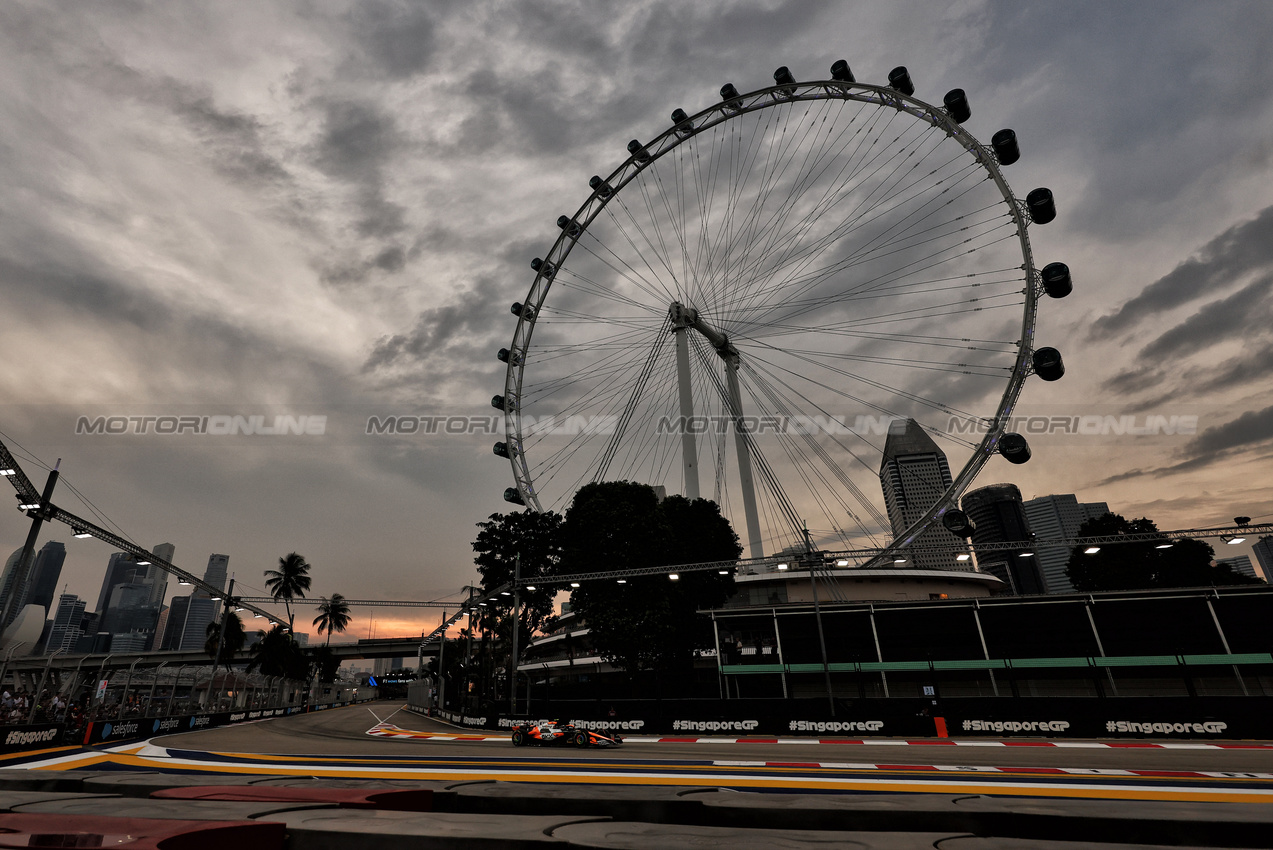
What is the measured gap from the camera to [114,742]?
1131 inches

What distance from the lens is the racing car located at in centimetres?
2581

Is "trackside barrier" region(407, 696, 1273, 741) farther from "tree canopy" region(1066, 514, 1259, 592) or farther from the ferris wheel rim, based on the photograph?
"tree canopy" region(1066, 514, 1259, 592)

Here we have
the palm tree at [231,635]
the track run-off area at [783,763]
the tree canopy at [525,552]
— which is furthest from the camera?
the palm tree at [231,635]

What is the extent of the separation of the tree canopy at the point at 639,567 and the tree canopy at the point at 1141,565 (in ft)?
132

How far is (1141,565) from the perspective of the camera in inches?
2334

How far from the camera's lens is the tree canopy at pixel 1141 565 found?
59031 mm

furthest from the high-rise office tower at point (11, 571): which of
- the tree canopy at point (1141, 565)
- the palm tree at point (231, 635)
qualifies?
the tree canopy at point (1141, 565)

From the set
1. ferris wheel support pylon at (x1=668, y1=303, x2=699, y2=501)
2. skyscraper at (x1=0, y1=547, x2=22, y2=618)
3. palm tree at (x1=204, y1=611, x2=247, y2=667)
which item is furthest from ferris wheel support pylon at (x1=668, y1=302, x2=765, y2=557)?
palm tree at (x1=204, y1=611, x2=247, y2=667)

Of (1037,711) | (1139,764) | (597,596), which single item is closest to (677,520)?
(597,596)

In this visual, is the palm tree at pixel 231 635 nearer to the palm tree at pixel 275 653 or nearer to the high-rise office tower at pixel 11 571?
the palm tree at pixel 275 653

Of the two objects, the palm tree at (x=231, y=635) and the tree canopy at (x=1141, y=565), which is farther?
the palm tree at (x=231, y=635)

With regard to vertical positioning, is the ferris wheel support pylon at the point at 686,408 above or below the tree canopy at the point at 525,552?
above

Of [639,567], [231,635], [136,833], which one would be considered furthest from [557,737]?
[231,635]

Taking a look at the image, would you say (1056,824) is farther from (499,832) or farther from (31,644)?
(31,644)
